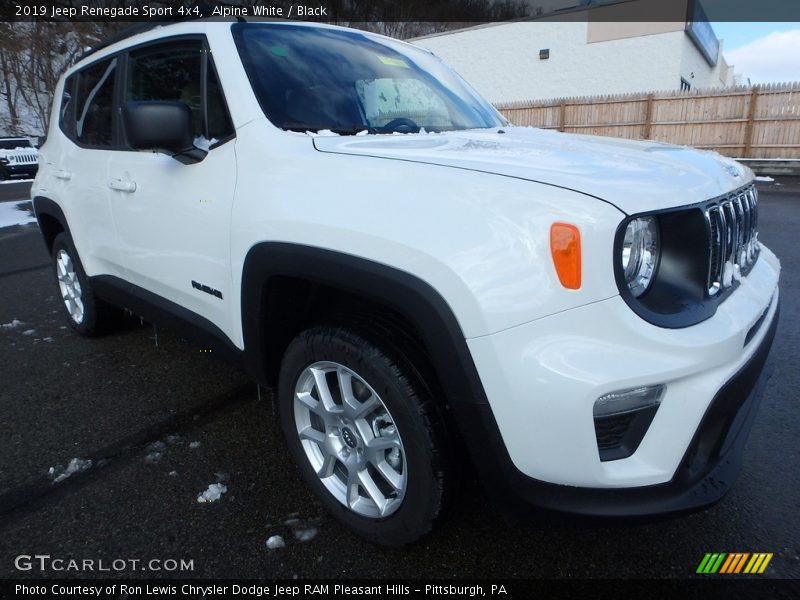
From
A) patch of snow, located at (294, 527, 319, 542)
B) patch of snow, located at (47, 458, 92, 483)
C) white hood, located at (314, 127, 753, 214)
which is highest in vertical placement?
white hood, located at (314, 127, 753, 214)

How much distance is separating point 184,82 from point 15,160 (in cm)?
2003

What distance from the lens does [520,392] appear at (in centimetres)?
138

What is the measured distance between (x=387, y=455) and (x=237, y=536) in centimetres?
65

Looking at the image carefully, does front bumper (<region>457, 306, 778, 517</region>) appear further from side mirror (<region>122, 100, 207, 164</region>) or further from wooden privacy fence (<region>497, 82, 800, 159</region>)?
wooden privacy fence (<region>497, 82, 800, 159</region>)

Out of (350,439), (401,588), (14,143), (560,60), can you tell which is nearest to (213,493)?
(350,439)

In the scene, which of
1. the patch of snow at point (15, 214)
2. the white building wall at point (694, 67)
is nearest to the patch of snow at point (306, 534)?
the patch of snow at point (15, 214)

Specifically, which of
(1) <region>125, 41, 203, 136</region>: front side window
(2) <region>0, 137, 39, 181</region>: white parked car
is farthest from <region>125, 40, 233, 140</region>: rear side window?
(2) <region>0, 137, 39, 181</region>: white parked car

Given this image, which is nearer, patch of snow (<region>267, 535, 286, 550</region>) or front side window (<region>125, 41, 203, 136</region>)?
patch of snow (<region>267, 535, 286, 550</region>)

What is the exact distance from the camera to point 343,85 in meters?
2.39

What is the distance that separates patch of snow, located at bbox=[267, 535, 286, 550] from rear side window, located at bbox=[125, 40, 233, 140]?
156cm

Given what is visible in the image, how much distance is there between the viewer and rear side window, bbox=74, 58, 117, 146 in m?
3.12

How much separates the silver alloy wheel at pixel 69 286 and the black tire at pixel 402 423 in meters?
2.75

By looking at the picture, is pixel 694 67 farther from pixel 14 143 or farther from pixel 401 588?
pixel 14 143

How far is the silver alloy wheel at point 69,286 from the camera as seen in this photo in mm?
3852
